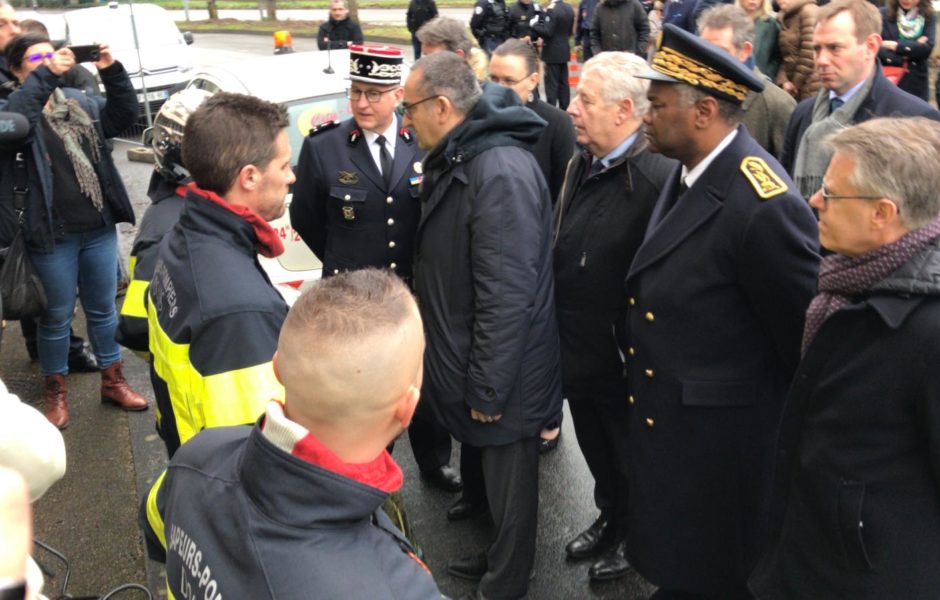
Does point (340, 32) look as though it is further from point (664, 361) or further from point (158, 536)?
point (158, 536)

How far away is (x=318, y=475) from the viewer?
136 cm

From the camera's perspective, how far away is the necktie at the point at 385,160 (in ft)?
12.8

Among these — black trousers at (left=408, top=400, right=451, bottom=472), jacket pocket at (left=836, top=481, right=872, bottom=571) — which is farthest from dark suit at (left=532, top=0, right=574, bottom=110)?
jacket pocket at (left=836, top=481, right=872, bottom=571)

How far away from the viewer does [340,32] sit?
11836 mm

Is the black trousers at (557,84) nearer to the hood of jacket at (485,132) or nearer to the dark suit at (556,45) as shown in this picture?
the dark suit at (556,45)

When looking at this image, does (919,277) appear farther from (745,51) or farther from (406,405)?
(745,51)

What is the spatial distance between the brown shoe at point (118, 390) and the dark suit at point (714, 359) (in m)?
3.19

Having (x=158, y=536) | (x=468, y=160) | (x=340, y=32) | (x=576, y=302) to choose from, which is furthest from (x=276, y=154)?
(x=340, y=32)

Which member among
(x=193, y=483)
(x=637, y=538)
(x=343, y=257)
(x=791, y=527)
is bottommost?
(x=637, y=538)

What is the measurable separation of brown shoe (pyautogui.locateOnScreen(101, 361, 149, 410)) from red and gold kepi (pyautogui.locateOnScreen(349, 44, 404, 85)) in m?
2.37

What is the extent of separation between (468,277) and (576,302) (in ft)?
1.65

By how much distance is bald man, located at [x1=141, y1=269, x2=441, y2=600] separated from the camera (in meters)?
1.35

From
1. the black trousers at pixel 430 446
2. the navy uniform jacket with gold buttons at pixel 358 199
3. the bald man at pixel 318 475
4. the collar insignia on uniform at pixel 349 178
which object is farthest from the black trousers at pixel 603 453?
the bald man at pixel 318 475

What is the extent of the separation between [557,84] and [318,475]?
1110 cm
